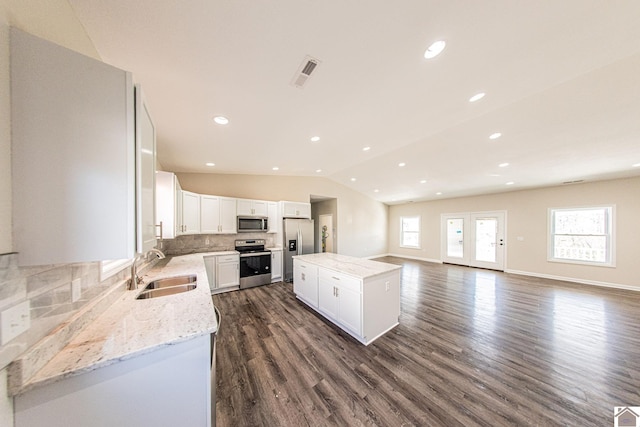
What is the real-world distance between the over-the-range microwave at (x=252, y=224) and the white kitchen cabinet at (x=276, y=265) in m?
0.62

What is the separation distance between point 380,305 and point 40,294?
280 centimetres

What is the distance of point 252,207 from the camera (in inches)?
187

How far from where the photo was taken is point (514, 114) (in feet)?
8.71

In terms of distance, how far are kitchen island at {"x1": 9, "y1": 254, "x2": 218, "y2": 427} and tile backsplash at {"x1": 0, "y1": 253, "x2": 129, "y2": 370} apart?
0.20 ft

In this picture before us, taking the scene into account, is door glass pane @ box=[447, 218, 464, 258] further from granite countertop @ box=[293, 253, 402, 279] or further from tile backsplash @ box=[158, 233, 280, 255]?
tile backsplash @ box=[158, 233, 280, 255]

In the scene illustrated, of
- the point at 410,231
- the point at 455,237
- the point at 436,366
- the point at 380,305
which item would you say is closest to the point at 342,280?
the point at 380,305

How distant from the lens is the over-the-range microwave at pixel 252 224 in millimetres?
4535

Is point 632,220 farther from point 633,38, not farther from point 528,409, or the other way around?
point 528,409

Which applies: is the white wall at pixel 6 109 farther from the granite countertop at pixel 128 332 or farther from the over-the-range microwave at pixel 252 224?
the over-the-range microwave at pixel 252 224

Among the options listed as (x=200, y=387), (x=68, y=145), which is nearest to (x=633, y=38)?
(x=68, y=145)

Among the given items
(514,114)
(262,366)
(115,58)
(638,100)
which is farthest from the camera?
(514,114)

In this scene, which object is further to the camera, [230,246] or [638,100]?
[230,246]

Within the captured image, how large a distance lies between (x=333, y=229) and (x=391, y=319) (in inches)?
166

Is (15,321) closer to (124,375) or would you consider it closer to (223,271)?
(124,375)
